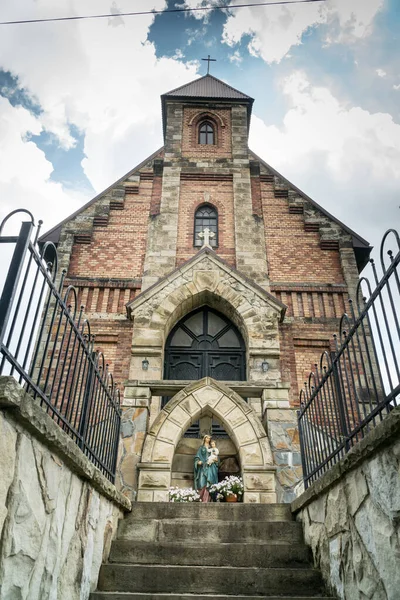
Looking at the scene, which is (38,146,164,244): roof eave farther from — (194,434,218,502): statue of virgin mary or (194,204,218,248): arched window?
(194,434,218,502): statue of virgin mary

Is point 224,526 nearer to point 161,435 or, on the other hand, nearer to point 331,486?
point 331,486

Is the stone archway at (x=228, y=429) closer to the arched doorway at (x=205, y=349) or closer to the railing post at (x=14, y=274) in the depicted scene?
the arched doorway at (x=205, y=349)

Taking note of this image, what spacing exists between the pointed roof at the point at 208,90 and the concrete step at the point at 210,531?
48.1 feet

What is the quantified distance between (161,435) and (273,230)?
302 inches

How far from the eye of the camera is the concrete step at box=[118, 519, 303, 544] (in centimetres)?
489

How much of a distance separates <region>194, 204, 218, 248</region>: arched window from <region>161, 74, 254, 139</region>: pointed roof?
3968 millimetres

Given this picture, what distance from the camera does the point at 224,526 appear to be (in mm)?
4984

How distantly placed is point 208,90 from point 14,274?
53.3ft

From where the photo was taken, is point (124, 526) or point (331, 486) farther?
point (124, 526)

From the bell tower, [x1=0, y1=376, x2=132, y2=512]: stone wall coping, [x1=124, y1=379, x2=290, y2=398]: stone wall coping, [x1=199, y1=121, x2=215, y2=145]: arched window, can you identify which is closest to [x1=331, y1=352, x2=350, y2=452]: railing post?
[x1=0, y1=376, x2=132, y2=512]: stone wall coping

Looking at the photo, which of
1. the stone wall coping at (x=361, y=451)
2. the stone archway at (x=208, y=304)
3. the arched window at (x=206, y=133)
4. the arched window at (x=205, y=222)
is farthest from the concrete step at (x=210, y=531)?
the arched window at (x=206, y=133)

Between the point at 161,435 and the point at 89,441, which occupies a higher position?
the point at 161,435

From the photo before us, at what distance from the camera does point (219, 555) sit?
14.8 ft

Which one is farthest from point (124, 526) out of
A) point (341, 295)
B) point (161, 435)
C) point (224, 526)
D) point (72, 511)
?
point (341, 295)
